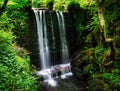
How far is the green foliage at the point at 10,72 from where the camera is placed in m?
6.57

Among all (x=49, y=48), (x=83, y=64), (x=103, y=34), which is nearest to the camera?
(x=103, y=34)

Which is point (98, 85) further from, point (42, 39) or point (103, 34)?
point (42, 39)

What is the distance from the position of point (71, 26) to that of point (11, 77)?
9046 millimetres

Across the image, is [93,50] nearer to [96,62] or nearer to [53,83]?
[96,62]

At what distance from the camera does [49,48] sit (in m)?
13.9

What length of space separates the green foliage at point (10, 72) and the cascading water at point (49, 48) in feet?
14.9

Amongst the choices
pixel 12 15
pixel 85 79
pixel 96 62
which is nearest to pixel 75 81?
pixel 85 79

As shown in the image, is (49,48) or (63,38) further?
A: (63,38)

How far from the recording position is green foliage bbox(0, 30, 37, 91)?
657 centimetres

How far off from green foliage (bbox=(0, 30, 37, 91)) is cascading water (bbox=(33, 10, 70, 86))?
4.54 m

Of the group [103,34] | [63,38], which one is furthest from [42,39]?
[103,34]

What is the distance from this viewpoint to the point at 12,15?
1242 cm

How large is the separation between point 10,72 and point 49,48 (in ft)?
22.4

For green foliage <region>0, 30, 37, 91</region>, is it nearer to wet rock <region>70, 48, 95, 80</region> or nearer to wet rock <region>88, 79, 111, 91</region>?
wet rock <region>88, 79, 111, 91</region>
